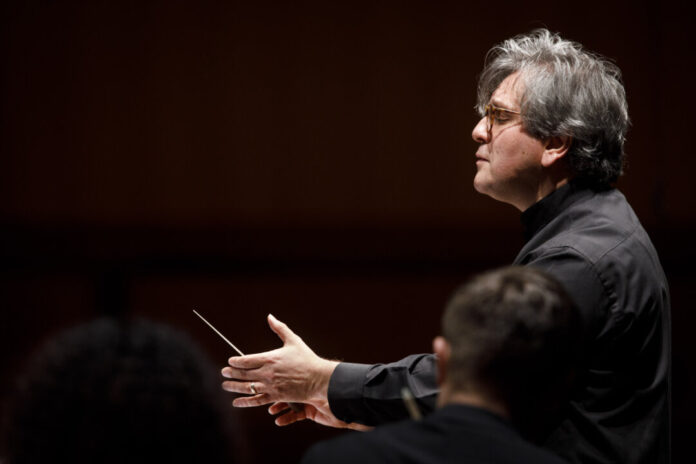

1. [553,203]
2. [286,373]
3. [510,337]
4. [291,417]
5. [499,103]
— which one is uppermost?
[499,103]

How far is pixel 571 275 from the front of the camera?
1.60m

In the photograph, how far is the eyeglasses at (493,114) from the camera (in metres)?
1.93

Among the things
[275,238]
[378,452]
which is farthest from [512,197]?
[275,238]

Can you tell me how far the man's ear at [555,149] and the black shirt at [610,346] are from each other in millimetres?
149

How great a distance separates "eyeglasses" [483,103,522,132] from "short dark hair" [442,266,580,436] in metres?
0.80

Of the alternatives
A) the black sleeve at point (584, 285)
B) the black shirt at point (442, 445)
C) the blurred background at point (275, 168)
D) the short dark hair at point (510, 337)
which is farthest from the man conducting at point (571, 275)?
the blurred background at point (275, 168)

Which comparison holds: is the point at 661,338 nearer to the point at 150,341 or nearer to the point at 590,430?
the point at 590,430

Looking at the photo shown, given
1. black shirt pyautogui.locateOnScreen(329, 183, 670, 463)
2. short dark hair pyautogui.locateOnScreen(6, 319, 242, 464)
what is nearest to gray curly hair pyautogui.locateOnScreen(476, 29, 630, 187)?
black shirt pyautogui.locateOnScreen(329, 183, 670, 463)

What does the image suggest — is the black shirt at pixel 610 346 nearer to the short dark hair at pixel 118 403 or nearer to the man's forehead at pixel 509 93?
the man's forehead at pixel 509 93

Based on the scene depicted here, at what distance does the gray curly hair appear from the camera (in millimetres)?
1849

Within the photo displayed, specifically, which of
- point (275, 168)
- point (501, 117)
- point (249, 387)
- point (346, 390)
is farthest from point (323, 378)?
point (275, 168)

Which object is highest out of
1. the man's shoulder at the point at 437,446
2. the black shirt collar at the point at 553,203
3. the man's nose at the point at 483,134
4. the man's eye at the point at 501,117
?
the man's eye at the point at 501,117

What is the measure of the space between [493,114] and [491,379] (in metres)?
0.94

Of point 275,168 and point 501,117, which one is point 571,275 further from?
point 275,168
